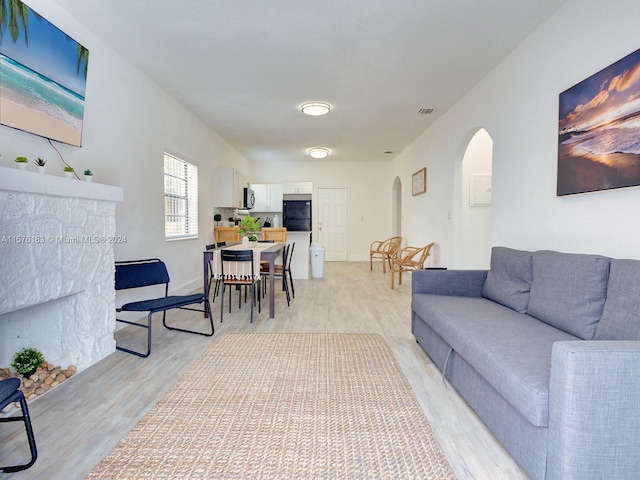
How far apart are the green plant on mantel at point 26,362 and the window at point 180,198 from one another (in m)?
2.22

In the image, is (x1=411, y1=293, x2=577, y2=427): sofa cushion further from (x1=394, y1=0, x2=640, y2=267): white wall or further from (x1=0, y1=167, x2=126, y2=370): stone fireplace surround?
(x1=0, y1=167, x2=126, y2=370): stone fireplace surround

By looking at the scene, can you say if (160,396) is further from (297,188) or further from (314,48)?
(297,188)

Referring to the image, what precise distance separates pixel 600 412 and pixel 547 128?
91.7 inches

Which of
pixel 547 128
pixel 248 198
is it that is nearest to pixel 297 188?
pixel 248 198

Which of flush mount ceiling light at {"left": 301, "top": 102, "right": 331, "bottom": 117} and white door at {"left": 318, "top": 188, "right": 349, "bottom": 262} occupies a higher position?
flush mount ceiling light at {"left": 301, "top": 102, "right": 331, "bottom": 117}

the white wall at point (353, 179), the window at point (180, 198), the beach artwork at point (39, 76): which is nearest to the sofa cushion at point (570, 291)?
the beach artwork at point (39, 76)

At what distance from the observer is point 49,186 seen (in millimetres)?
2098

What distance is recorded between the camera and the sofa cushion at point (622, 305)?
1.54 m

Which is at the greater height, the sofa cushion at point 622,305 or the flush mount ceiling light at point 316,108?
the flush mount ceiling light at point 316,108

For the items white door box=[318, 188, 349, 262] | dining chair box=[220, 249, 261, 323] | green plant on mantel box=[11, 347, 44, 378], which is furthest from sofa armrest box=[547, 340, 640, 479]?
white door box=[318, 188, 349, 262]

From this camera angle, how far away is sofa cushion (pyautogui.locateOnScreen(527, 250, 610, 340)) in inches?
70.2

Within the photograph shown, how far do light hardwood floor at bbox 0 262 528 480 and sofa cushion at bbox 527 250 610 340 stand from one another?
2.44 ft

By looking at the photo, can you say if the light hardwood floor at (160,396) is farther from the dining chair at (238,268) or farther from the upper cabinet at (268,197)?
the upper cabinet at (268,197)

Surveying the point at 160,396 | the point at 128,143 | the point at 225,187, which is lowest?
the point at 160,396
